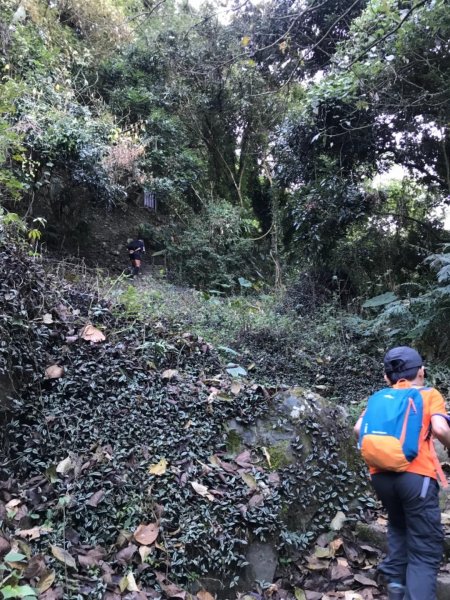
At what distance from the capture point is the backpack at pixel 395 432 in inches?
103

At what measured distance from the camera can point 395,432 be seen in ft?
8.73

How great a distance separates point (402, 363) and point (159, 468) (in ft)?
6.51

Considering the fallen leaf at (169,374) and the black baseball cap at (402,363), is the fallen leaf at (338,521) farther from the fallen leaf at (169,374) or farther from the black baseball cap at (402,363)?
the fallen leaf at (169,374)

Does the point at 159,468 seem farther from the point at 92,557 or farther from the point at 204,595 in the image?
the point at 204,595

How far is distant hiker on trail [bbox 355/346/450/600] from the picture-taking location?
2.62 meters

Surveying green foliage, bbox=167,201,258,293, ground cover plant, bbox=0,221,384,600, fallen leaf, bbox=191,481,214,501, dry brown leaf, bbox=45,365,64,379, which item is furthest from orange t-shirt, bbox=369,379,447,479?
green foliage, bbox=167,201,258,293

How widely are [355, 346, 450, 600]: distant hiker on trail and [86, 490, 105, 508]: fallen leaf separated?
1866mm

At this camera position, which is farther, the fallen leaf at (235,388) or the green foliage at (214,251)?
the green foliage at (214,251)

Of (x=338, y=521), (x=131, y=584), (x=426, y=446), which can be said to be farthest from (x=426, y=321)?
(x=131, y=584)

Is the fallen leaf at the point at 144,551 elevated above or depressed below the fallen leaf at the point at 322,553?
above

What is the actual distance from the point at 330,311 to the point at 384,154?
400 centimetres

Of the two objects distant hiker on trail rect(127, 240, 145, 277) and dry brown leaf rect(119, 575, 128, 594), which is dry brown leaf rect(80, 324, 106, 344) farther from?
distant hiker on trail rect(127, 240, 145, 277)

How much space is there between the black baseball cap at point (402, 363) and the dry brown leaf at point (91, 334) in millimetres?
2870

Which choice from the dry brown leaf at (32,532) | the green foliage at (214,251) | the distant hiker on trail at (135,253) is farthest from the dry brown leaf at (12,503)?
the green foliage at (214,251)
